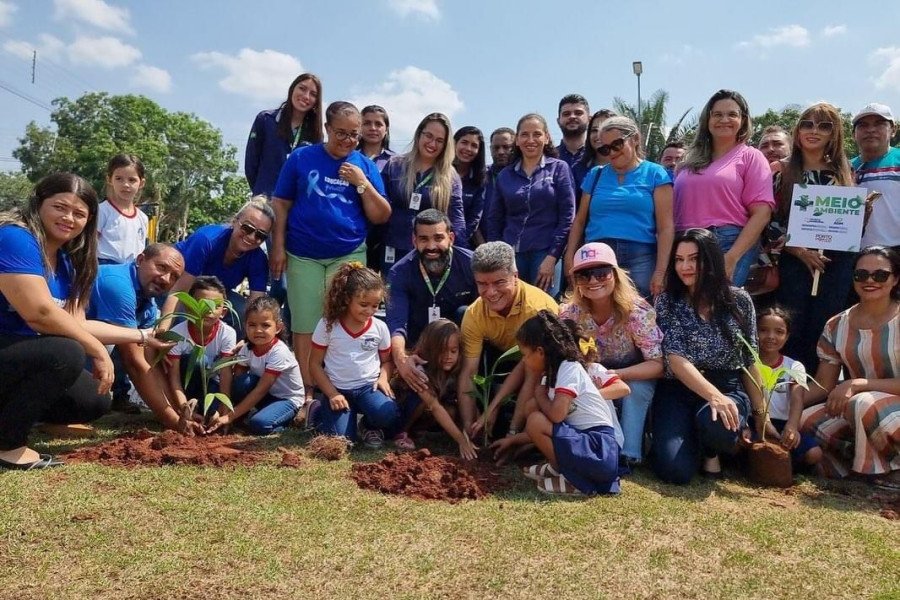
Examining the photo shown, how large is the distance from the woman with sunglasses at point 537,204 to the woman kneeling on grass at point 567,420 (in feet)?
6.17

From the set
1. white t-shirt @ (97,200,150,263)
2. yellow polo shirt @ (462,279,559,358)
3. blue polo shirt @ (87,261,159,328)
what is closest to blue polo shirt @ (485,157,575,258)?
yellow polo shirt @ (462,279,559,358)

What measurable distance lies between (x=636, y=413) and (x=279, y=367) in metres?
2.75

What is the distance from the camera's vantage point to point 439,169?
20.9 ft

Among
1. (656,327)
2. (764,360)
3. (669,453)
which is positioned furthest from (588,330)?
(764,360)

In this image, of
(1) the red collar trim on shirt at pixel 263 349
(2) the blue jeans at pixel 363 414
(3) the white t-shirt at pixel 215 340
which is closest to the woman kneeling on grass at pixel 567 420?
(2) the blue jeans at pixel 363 414

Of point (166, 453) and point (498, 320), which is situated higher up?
point (498, 320)

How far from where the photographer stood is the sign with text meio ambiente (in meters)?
5.32

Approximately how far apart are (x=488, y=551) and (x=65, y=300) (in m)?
3.08

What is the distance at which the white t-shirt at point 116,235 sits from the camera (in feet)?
20.2

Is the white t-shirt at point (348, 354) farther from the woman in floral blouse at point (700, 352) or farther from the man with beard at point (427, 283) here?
the woman in floral blouse at point (700, 352)

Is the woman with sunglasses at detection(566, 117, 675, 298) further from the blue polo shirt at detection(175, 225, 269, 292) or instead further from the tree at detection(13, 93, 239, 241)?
the tree at detection(13, 93, 239, 241)

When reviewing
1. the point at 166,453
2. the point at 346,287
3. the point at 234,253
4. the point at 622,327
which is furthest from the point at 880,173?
the point at 166,453

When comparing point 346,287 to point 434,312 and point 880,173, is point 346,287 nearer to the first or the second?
point 434,312

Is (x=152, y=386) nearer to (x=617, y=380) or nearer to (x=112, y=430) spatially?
(x=112, y=430)
